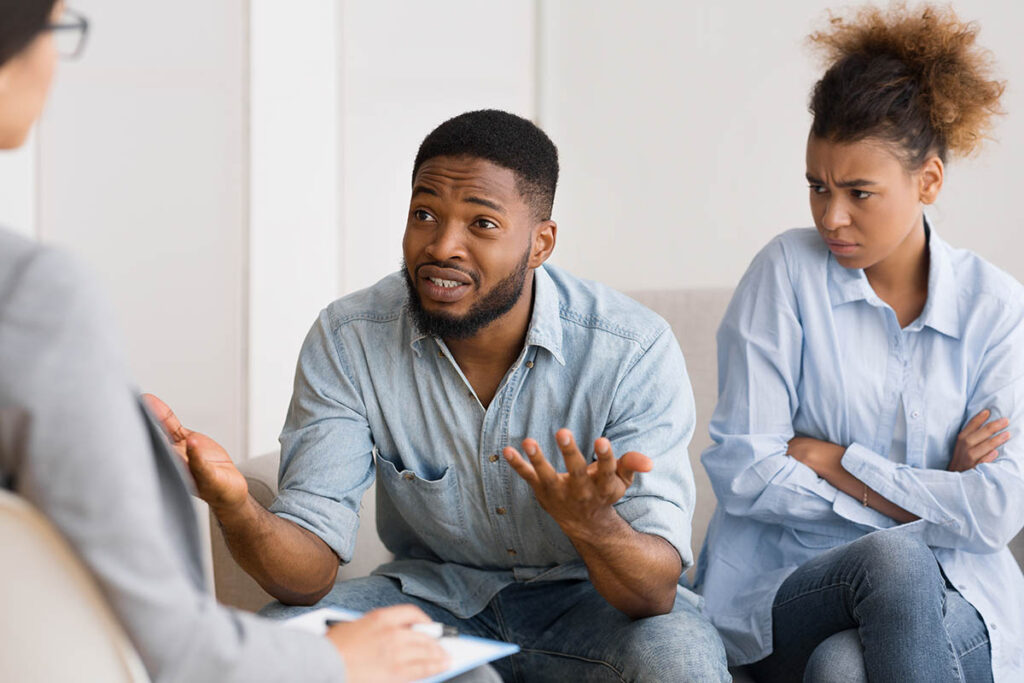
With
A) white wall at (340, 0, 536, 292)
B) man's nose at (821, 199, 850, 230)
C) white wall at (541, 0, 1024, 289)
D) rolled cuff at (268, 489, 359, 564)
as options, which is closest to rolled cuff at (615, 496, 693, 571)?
rolled cuff at (268, 489, 359, 564)

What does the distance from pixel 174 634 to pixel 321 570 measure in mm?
791

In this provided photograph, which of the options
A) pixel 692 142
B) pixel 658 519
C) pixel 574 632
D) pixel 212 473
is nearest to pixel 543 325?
pixel 658 519

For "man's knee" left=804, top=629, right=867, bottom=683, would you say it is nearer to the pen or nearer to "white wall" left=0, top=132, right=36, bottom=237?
the pen

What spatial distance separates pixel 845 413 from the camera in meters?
1.89

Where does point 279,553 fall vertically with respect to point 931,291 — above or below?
below

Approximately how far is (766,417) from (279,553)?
87 centimetres

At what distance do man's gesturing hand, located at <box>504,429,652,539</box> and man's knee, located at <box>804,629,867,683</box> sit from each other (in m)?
0.47

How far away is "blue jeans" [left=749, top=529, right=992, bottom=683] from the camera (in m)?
1.54

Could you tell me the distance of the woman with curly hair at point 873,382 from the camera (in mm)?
1770

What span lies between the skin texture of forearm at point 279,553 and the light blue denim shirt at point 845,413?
70cm

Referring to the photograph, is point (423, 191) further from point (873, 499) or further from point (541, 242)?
point (873, 499)

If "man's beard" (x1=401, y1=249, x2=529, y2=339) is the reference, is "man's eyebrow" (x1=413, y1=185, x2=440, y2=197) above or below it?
above

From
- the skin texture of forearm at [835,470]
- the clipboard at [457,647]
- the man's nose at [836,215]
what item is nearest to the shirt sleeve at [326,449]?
the clipboard at [457,647]

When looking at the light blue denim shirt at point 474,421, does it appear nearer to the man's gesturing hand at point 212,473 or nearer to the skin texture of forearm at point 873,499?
the man's gesturing hand at point 212,473
